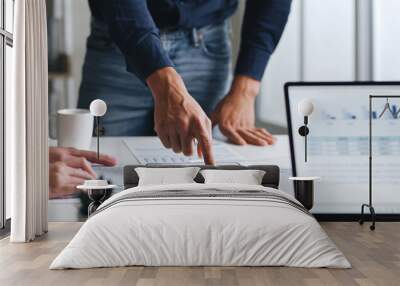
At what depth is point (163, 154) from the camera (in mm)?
7262

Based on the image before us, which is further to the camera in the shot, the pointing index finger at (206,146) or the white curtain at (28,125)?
the pointing index finger at (206,146)

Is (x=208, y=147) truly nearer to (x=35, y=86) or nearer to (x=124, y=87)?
(x=124, y=87)

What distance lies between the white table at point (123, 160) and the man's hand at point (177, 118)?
0.74ft

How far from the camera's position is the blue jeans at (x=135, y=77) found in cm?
727

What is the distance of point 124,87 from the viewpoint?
7.30 m

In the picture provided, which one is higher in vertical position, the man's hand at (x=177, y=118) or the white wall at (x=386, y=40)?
the white wall at (x=386, y=40)

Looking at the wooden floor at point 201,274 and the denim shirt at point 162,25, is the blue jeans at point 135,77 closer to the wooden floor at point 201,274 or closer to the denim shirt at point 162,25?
the denim shirt at point 162,25

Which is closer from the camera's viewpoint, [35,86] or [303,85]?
[35,86]

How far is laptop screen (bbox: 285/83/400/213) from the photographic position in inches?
290

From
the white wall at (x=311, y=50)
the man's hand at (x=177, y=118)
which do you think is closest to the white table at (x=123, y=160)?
the man's hand at (x=177, y=118)

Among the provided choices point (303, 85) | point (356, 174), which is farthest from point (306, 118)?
point (356, 174)

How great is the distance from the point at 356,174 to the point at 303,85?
1.22 metres

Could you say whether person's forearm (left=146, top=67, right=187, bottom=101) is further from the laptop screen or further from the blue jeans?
the laptop screen

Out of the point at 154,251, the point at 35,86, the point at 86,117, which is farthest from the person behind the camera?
the point at 86,117
